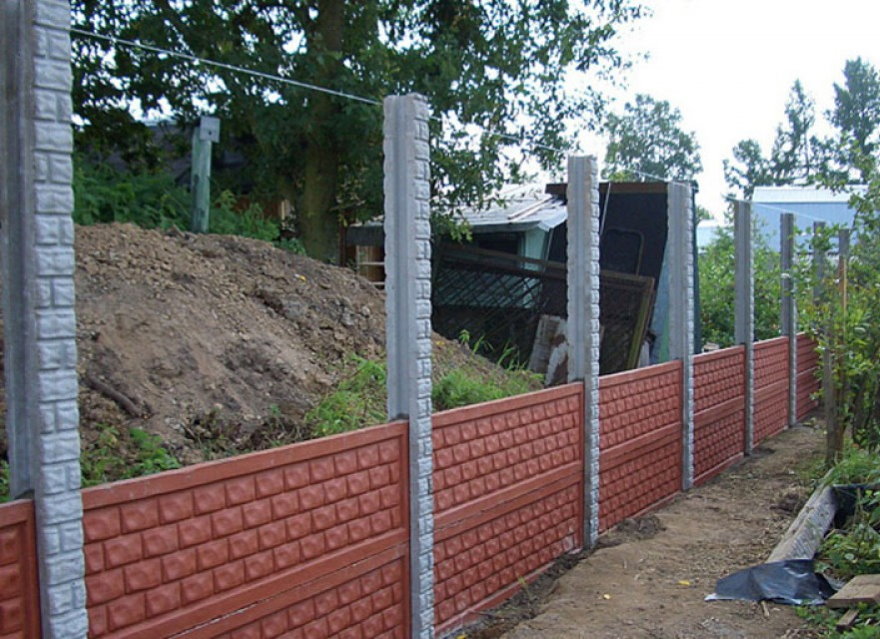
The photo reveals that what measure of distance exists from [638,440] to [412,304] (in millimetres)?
3802

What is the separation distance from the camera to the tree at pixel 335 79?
10672mm

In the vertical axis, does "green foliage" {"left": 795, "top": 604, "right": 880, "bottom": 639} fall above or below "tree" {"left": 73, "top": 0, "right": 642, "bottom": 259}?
below

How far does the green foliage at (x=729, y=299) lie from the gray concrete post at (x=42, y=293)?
13411 millimetres

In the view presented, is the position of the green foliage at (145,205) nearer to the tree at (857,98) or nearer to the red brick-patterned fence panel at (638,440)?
the red brick-patterned fence panel at (638,440)

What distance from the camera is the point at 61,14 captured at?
125 inches

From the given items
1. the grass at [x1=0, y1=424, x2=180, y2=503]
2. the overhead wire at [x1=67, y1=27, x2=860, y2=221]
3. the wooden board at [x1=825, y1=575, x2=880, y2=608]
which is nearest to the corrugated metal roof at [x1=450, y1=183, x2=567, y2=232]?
the overhead wire at [x1=67, y1=27, x2=860, y2=221]

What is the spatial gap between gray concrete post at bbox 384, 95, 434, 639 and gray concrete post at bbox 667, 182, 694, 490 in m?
4.72

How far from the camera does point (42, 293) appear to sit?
10.2 feet

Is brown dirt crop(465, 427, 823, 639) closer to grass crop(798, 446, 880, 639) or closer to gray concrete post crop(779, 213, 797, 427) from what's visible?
grass crop(798, 446, 880, 639)

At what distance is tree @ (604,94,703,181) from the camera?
51219mm

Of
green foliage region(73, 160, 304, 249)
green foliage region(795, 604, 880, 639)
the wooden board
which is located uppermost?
green foliage region(73, 160, 304, 249)

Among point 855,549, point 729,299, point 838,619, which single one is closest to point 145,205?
point 855,549

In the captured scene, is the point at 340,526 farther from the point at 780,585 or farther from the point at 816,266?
the point at 816,266

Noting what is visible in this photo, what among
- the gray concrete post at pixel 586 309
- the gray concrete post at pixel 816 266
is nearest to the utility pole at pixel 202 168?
the gray concrete post at pixel 586 309
